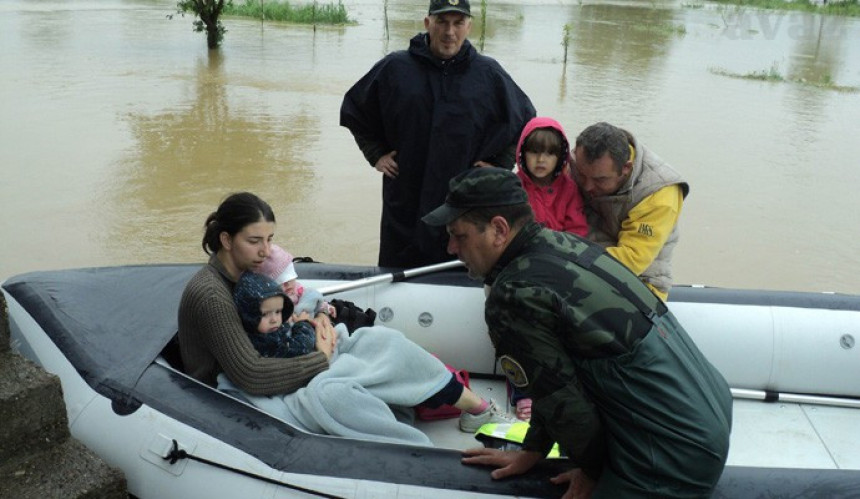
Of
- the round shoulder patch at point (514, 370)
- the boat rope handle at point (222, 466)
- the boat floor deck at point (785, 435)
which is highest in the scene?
the round shoulder patch at point (514, 370)

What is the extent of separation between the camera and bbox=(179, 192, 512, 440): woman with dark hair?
93.3 inches

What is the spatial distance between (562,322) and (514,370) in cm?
16

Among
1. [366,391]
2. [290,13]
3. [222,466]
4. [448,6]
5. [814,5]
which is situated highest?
[814,5]

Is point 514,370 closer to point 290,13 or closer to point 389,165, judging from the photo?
point 389,165

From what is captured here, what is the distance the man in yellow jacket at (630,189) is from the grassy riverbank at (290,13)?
49.0 feet

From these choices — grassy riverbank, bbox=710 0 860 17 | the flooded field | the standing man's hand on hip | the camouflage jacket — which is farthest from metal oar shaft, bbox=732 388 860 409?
grassy riverbank, bbox=710 0 860 17

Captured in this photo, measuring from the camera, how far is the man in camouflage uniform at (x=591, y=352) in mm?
1679

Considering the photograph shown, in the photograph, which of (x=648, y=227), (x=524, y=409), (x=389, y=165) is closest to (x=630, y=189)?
(x=648, y=227)

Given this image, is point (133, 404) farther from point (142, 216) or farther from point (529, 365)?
point (142, 216)

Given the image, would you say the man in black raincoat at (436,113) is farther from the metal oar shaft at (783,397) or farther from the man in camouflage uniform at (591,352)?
the man in camouflage uniform at (591,352)

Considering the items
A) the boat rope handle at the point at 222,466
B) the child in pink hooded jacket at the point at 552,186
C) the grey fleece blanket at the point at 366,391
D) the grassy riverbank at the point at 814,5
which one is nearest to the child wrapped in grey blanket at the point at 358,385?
the grey fleece blanket at the point at 366,391

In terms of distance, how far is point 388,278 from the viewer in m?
3.11

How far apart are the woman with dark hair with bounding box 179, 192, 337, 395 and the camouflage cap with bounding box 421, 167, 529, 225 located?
2.73 ft

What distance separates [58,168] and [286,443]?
5935 millimetres
